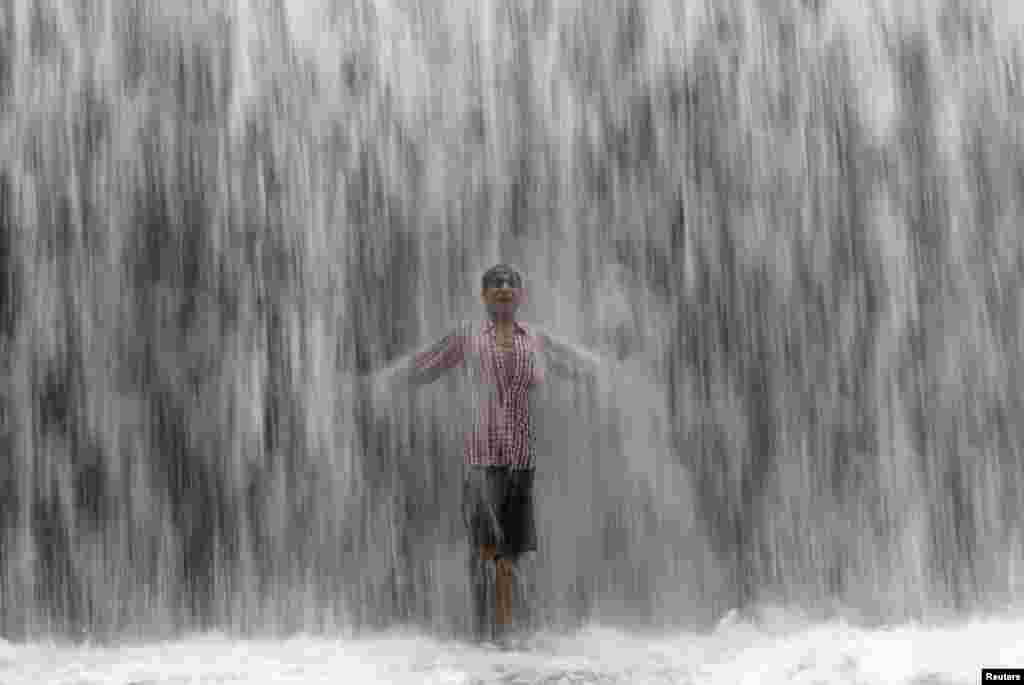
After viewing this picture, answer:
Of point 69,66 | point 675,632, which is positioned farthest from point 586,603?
point 69,66

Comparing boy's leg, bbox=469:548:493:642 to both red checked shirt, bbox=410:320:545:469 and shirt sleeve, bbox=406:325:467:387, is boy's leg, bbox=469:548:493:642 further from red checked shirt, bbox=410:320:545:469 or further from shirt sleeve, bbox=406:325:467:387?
shirt sleeve, bbox=406:325:467:387

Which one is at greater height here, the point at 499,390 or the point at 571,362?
the point at 571,362

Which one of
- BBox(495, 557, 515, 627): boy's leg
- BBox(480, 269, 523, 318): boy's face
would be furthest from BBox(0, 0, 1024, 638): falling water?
BBox(480, 269, 523, 318): boy's face

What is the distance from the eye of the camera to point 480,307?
6738 mm

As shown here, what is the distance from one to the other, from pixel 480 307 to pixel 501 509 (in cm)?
186

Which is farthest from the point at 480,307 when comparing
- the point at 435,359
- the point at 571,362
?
the point at 435,359

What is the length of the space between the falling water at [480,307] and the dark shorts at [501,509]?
138 cm

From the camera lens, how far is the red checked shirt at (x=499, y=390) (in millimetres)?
5180

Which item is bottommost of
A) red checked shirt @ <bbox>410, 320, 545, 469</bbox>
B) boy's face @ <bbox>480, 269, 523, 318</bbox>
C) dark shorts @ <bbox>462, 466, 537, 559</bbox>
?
dark shorts @ <bbox>462, 466, 537, 559</bbox>

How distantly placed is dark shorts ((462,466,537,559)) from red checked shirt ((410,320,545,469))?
0.06 metres

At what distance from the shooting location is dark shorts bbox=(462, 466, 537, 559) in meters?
5.15

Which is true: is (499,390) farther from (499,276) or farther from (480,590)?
(480,590)

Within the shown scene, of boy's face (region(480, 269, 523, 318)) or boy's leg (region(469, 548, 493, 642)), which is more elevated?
boy's face (region(480, 269, 523, 318))

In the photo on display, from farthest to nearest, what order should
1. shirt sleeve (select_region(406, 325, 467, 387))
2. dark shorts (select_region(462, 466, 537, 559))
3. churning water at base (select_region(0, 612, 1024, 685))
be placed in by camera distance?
shirt sleeve (select_region(406, 325, 467, 387)), dark shorts (select_region(462, 466, 537, 559)), churning water at base (select_region(0, 612, 1024, 685))
